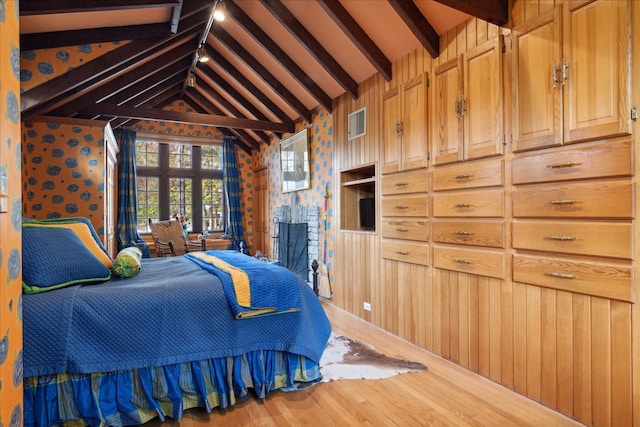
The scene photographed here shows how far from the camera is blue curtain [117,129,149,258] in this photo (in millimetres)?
6316

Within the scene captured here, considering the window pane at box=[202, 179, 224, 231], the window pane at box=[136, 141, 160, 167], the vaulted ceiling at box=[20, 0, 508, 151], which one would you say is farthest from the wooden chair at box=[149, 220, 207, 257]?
the vaulted ceiling at box=[20, 0, 508, 151]

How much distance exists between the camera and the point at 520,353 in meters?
2.24

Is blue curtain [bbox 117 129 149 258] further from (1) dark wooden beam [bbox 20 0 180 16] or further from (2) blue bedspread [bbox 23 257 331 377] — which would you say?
(2) blue bedspread [bbox 23 257 331 377]

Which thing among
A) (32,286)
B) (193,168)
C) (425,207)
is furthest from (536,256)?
(193,168)

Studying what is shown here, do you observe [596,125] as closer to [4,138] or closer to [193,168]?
[4,138]

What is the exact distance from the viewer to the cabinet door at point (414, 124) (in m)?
2.99

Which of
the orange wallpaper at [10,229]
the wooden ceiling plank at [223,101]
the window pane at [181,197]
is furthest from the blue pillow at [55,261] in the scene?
the window pane at [181,197]

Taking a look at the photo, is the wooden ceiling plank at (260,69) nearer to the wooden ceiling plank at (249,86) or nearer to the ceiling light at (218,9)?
the wooden ceiling plank at (249,86)

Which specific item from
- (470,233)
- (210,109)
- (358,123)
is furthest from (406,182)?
(210,109)

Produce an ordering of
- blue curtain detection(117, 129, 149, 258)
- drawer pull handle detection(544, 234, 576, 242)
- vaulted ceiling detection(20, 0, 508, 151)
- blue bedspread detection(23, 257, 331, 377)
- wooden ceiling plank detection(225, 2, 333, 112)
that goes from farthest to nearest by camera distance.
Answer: blue curtain detection(117, 129, 149, 258)
wooden ceiling plank detection(225, 2, 333, 112)
vaulted ceiling detection(20, 0, 508, 151)
drawer pull handle detection(544, 234, 576, 242)
blue bedspread detection(23, 257, 331, 377)

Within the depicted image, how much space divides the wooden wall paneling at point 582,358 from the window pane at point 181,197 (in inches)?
261

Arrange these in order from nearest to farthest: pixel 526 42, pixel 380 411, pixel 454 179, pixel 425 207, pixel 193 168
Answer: pixel 380 411 < pixel 526 42 < pixel 454 179 < pixel 425 207 < pixel 193 168

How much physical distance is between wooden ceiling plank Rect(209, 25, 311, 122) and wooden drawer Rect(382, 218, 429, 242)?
7.62 ft

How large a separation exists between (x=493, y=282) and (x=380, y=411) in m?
1.11
